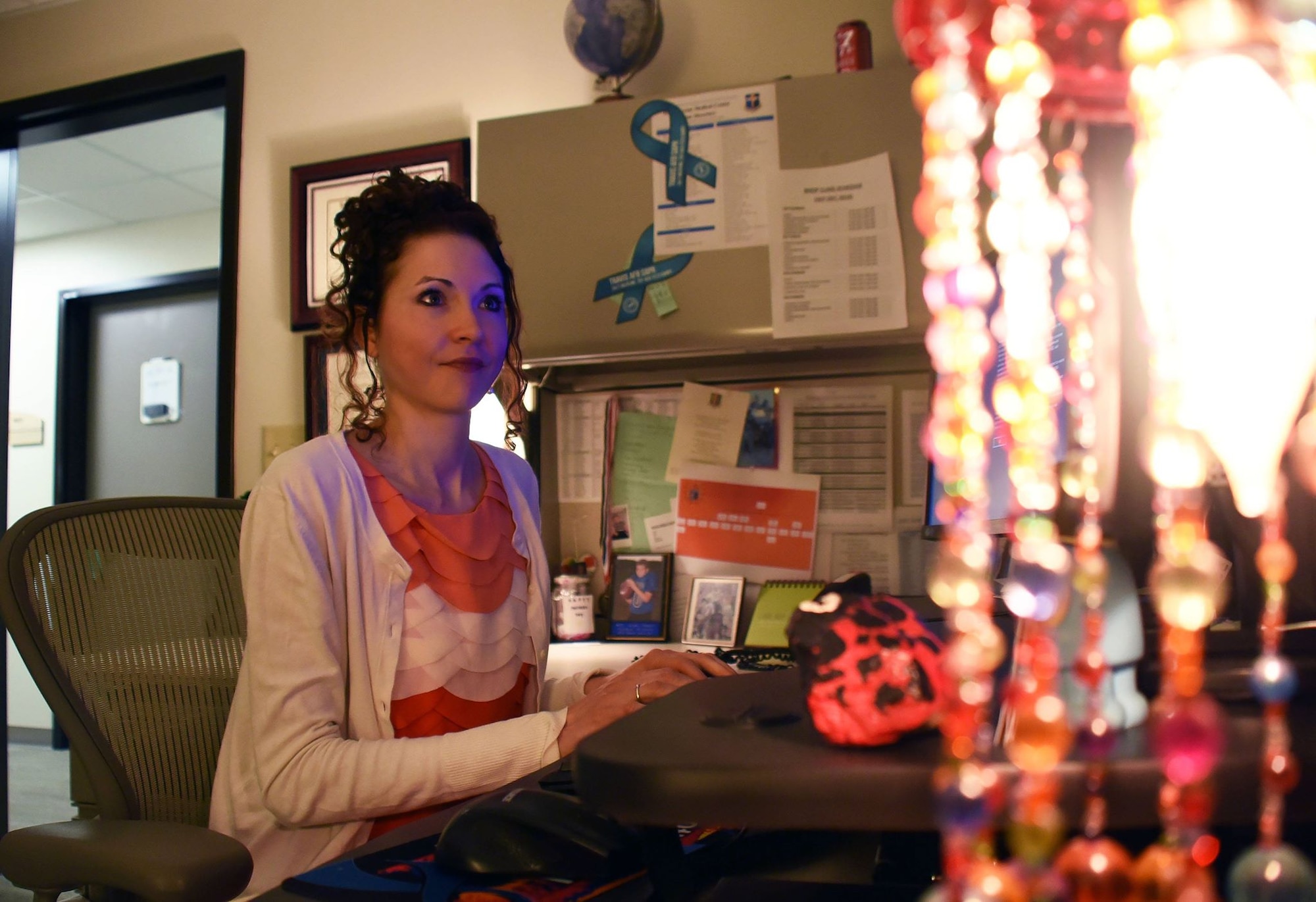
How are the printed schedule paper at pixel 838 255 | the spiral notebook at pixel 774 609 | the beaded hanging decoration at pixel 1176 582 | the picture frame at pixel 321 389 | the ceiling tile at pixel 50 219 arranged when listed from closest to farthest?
the beaded hanging decoration at pixel 1176 582
the printed schedule paper at pixel 838 255
the spiral notebook at pixel 774 609
the picture frame at pixel 321 389
the ceiling tile at pixel 50 219

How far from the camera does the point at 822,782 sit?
31cm

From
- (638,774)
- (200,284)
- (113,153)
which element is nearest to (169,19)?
(113,153)

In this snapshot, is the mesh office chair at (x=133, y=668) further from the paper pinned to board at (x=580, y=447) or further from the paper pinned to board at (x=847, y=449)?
the paper pinned to board at (x=847, y=449)

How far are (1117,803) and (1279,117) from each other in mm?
210

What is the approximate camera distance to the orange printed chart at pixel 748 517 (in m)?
1.78

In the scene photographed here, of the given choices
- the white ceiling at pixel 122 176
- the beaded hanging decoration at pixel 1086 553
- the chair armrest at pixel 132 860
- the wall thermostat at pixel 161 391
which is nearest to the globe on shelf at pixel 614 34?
the chair armrest at pixel 132 860

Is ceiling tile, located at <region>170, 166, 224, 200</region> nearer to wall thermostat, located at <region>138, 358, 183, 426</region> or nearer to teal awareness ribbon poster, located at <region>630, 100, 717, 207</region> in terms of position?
wall thermostat, located at <region>138, 358, 183, 426</region>

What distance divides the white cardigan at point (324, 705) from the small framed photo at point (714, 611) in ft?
2.19

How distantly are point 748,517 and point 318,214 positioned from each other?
1.27 meters

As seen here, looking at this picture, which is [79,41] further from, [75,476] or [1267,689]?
[1267,689]

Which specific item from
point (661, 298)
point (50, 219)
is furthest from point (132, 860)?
point (50, 219)

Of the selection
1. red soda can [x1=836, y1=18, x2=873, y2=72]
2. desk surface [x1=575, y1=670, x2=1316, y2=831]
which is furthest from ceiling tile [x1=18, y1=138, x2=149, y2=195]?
desk surface [x1=575, y1=670, x2=1316, y2=831]

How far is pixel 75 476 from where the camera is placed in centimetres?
425

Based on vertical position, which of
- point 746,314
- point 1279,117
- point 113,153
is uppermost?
point 113,153
